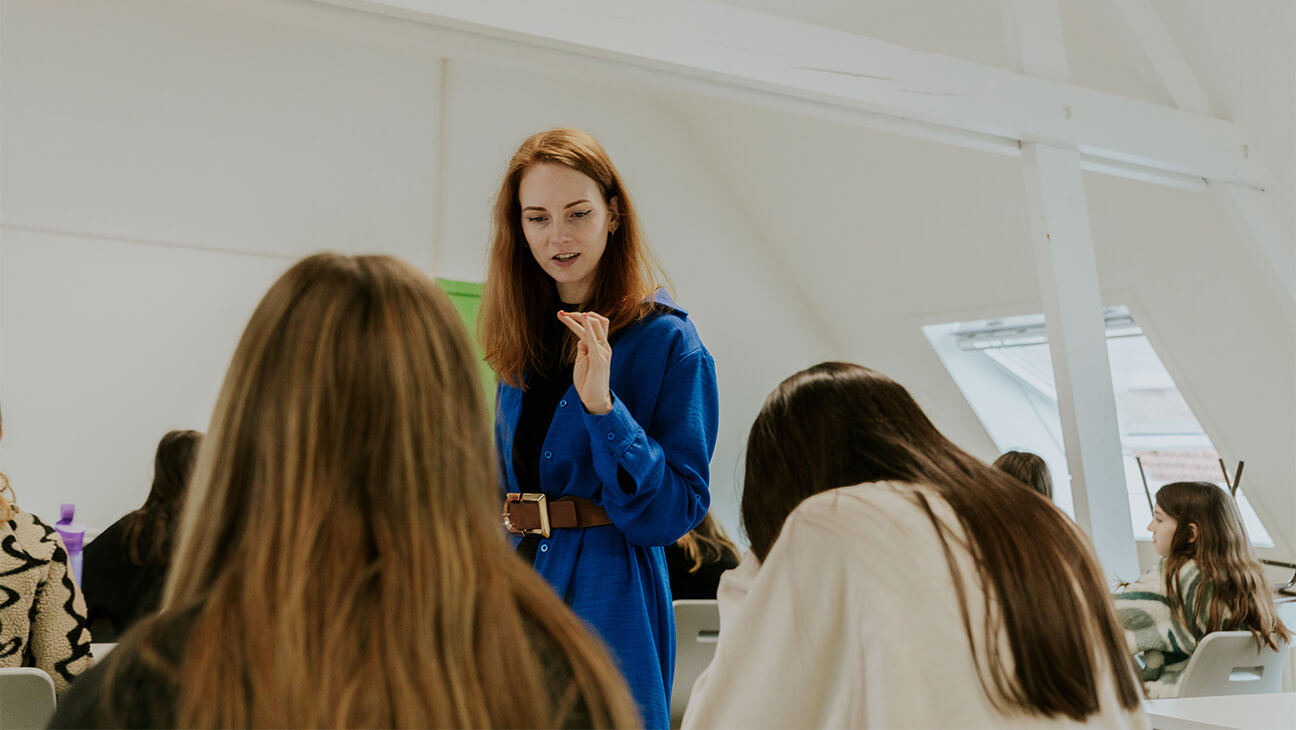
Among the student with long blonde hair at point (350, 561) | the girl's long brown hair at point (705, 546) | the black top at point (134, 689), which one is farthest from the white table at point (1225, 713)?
the girl's long brown hair at point (705, 546)

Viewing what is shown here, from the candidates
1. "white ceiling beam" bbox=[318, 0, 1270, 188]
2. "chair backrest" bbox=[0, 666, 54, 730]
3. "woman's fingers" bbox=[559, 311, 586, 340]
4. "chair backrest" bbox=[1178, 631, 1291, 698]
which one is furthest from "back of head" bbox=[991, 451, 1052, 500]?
"chair backrest" bbox=[0, 666, 54, 730]

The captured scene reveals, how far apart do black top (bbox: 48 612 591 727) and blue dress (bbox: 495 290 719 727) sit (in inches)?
30.5

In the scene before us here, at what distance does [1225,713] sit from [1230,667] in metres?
0.94

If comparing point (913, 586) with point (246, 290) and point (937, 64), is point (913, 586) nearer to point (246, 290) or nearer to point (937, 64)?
point (937, 64)

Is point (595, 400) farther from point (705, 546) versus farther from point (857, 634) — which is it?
Result: point (705, 546)

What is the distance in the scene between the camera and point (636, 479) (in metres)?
1.37

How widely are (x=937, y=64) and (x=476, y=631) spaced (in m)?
2.61

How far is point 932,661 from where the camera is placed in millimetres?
1021

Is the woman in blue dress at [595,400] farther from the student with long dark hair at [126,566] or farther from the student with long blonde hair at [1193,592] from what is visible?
the student with long blonde hair at [1193,592]

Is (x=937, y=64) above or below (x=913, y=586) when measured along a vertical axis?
above

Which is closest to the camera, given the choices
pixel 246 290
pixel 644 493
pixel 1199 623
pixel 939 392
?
pixel 644 493

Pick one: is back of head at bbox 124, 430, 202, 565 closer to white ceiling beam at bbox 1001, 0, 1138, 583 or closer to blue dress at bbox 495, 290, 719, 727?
blue dress at bbox 495, 290, 719, 727

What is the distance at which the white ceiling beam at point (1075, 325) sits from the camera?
3.00 m

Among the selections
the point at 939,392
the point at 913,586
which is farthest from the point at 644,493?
the point at 939,392
